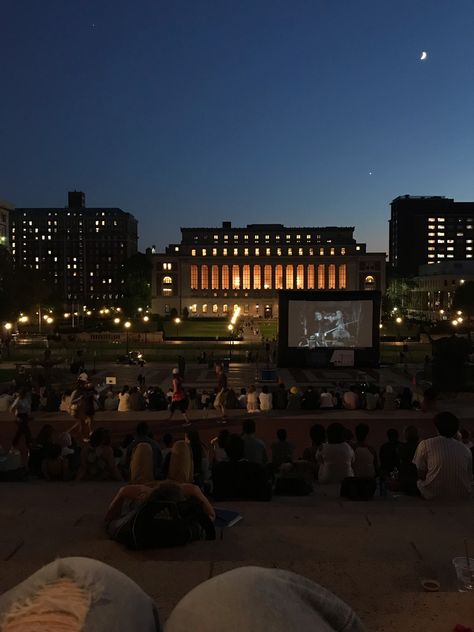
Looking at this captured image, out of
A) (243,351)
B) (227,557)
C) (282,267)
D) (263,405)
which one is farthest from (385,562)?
(282,267)

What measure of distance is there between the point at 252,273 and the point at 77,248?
238 feet

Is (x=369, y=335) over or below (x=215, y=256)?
below

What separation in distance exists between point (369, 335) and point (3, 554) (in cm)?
3687

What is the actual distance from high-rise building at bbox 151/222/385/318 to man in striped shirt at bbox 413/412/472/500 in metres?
128

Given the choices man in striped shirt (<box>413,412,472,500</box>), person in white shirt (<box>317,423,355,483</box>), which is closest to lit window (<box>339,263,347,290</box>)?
person in white shirt (<box>317,423,355,483</box>)

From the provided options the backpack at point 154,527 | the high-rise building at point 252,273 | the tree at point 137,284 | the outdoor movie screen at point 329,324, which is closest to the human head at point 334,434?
the backpack at point 154,527

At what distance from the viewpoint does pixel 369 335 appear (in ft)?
130

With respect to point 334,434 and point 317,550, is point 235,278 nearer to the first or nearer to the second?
point 334,434

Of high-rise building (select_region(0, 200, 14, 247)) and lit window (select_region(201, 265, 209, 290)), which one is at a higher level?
high-rise building (select_region(0, 200, 14, 247))

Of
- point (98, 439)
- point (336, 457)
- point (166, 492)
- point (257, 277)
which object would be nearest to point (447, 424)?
point (336, 457)

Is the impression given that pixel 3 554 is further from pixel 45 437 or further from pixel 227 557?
pixel 45 437

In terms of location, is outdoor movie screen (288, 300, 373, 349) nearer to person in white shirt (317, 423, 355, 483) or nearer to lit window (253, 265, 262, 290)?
person in white shirt (317, 423, 355, 483)

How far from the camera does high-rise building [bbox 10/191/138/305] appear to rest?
18312 centimetres

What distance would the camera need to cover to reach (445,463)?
22.5ft
